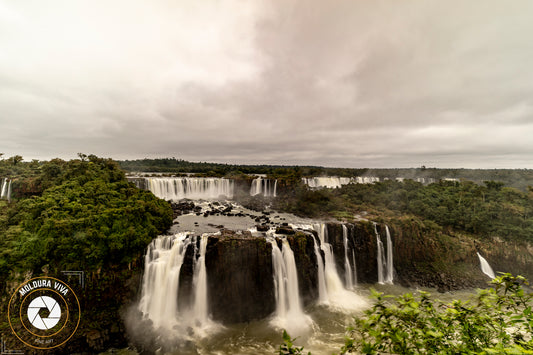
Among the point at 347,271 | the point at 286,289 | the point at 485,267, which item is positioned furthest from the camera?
the point at 485,267

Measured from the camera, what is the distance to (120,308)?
38.2 ft

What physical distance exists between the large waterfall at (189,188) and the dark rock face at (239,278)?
22.5 m

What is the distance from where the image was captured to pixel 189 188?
3597cm

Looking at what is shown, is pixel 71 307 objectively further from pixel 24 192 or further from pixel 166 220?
pixel 24 192

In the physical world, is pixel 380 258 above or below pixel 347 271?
above

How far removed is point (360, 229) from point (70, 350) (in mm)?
20317

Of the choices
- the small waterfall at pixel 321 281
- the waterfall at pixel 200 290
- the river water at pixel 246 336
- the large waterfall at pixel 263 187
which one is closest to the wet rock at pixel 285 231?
the small waterfall at pixel 321 281

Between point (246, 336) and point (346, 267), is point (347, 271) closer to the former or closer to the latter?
point (346, 267)

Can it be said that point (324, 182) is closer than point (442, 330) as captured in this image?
No

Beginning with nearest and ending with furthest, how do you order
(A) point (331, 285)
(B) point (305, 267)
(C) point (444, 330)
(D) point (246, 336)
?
1. (C) point (444, 330)
2. (D) point (246, 336)
3. (B) point (305, 267)
4. (A) point (331, 285)

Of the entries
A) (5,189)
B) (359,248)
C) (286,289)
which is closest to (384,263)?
(359,248)

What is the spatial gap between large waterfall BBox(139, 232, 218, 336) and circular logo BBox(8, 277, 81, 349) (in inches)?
126

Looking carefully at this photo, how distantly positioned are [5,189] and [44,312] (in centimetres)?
1550

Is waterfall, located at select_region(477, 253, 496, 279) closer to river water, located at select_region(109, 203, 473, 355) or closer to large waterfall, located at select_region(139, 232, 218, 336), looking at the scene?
river water, located at select_region(109, 203, 473, 355)
